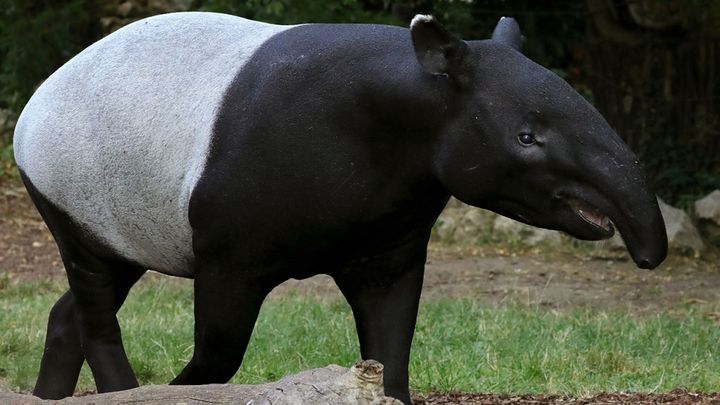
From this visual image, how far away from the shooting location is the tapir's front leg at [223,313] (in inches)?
161

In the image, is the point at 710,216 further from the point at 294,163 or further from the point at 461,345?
the point at 294,163

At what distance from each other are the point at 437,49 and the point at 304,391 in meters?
1.16

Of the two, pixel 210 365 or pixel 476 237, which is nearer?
pixel 210 365

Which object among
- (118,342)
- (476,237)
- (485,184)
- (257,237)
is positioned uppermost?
(485,184)

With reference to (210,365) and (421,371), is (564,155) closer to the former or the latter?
(210,365)

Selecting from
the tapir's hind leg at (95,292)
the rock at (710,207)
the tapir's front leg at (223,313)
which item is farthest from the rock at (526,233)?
the tapir's front leg at (223,313)

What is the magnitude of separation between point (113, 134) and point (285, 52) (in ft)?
2.07

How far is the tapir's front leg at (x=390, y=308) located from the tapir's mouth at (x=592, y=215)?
27.8 inches

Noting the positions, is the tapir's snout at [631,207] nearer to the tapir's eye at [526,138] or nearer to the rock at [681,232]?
the tapir's eye at [526,138]

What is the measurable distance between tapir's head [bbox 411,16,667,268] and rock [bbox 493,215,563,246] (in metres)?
7.59

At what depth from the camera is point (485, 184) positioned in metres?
3.81

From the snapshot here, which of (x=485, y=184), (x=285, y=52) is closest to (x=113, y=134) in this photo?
(x=285, y=52)

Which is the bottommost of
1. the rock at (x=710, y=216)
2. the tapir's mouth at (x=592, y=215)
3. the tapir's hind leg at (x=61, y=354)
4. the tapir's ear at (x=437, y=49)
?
the rock at (x=710, y=216)

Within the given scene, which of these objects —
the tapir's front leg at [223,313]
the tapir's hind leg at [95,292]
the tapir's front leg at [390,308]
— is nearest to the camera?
the tapir's front leg at [223,313]
